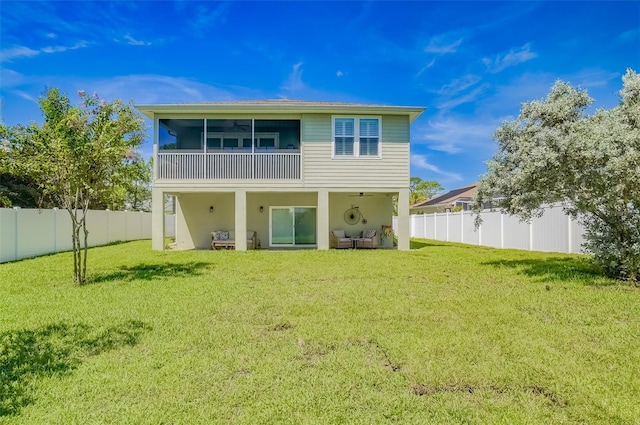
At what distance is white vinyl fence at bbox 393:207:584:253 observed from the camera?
13102 millimetres

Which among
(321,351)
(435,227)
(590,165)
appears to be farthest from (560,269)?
(435,227)

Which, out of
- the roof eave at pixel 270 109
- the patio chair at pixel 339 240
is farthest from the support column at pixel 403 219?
the roof eave at pixel 270 109

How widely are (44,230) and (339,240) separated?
11122 mm

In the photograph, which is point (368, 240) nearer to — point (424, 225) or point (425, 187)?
point (424, 225)

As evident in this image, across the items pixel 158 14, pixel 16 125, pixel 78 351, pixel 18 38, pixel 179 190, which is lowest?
pixel 78 351

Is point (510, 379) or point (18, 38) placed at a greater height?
point (18, 38)

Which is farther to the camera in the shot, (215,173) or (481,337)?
(215,173)

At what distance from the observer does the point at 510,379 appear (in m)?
3.53

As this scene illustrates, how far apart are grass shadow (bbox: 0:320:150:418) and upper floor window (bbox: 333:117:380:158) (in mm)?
11111

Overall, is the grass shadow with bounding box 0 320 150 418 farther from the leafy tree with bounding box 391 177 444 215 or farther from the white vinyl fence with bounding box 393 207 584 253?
the leafy tree with bounding box 391 177 444 215

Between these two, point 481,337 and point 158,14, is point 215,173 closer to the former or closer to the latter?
point 158,14

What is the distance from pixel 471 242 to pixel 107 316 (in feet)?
58.4

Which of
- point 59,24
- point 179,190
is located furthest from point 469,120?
point 59,24

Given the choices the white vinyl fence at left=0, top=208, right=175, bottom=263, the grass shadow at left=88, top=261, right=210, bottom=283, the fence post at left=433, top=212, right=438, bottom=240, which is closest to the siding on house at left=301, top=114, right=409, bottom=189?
the grass shadow at left=88, top=261, right=210, bottom=283
